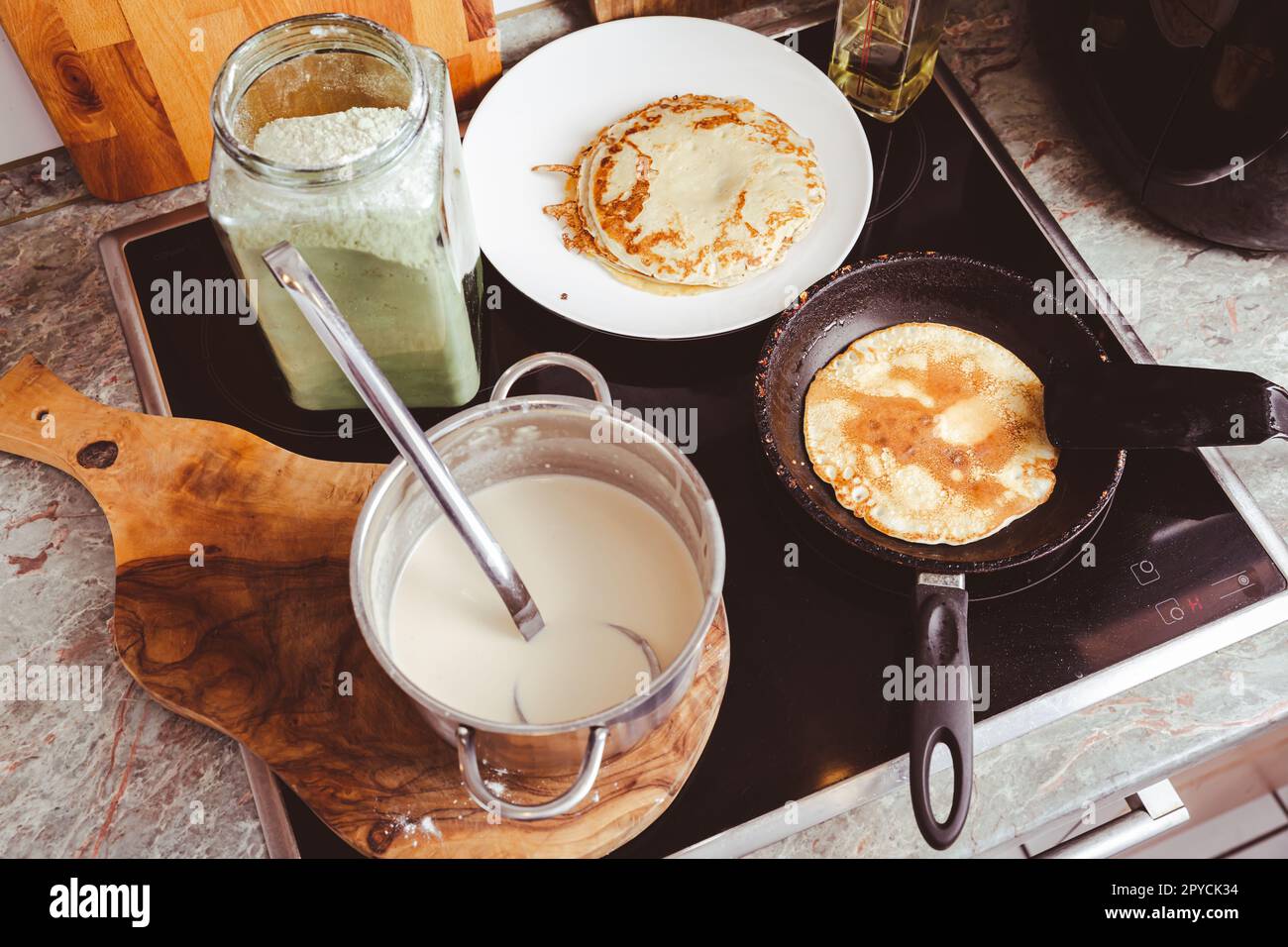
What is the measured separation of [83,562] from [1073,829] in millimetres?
815

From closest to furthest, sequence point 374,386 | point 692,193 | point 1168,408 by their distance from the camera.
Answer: point 374,386
point 1168,408
point 692,193

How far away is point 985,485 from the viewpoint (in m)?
0.81

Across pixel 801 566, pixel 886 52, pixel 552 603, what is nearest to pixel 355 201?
pixel 552 603

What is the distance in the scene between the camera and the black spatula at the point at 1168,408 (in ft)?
2.45

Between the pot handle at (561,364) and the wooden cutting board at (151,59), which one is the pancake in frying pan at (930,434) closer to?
the pot handle at (561,364)

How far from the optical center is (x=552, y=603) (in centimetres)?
67

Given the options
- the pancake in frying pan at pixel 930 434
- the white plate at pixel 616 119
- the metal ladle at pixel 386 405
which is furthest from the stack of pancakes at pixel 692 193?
the metal ladle at pixel 386 405

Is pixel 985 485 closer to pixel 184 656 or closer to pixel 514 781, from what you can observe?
pixel 514 781

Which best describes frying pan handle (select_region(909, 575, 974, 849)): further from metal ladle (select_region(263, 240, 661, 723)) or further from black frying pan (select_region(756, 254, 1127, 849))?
metal ladle (select_region(263, 240, 661, 723))

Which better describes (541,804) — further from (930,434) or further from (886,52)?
(886,52)

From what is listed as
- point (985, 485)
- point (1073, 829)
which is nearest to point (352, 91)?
point (985, 485)

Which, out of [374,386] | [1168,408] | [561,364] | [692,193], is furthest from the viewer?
[692,193]

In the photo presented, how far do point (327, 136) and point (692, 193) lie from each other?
0.33m

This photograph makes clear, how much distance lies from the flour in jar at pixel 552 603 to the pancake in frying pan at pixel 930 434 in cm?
19
